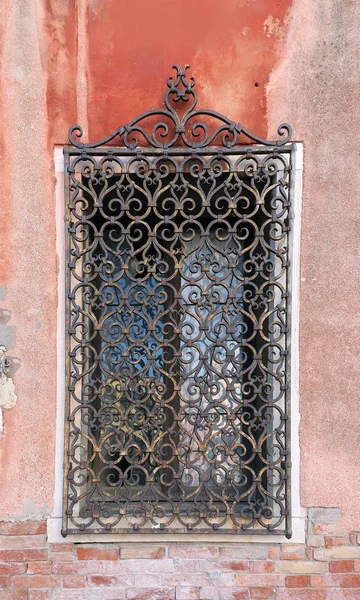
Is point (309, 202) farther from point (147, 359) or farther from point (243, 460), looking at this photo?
point (243, 460)

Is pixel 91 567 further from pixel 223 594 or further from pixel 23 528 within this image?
pixel 223 594

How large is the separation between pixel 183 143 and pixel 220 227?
48 cm

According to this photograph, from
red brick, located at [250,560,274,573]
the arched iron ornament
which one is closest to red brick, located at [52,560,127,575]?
red brick, located at [250,560,274,573]

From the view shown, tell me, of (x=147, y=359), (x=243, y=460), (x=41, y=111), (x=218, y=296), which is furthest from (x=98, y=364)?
(x=41, y=111)

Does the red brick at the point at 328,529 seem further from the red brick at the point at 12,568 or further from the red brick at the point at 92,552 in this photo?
the red brick at the point at 12,568

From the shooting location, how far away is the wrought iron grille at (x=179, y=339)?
2607mm

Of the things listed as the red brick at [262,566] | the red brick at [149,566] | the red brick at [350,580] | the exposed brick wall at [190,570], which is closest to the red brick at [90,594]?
the exposed brick wall at [190,570]

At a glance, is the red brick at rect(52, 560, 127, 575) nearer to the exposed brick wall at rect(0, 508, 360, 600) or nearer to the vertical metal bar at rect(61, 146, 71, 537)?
the exposed brick wall at rect(0, 508, 360, 600)

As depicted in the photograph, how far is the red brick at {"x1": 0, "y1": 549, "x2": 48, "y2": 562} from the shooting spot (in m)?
2.68

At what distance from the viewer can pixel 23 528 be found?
106 inches

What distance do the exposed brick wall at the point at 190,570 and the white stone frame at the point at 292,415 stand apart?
0.05 m

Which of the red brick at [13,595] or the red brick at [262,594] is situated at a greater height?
the red brick at [262,594]

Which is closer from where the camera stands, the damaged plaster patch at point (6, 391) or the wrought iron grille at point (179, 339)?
the wrought iron grille at point (179, 339)

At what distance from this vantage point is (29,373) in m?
2.72
